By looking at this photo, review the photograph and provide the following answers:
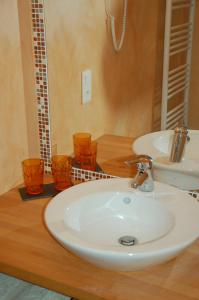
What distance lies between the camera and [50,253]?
1.19 metres

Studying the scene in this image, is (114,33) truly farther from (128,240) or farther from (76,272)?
(76,272)

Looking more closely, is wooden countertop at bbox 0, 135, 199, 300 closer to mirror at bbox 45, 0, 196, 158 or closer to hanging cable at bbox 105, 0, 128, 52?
mirror at bbox 45, 0, 196, 158

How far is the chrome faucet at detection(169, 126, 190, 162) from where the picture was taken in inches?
54.7

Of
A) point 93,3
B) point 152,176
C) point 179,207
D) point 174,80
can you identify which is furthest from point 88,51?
point 179,207

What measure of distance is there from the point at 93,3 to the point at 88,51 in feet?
0.62

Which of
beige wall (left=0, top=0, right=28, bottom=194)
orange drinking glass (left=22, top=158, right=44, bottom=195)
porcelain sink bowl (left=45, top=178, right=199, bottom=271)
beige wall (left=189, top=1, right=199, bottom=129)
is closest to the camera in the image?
porcelain sink bowl (left=45, top=178, right=199, bottom=271)

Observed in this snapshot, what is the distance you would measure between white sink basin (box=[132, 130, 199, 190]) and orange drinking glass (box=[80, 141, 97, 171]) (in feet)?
0.79

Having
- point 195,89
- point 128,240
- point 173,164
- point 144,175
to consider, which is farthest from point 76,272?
point 195,89

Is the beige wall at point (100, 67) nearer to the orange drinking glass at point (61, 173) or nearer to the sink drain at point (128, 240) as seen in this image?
the orange drinking glass at point (61, 173)

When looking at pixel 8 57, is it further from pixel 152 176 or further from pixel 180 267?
pixel 180 267

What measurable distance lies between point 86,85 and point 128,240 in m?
0.72

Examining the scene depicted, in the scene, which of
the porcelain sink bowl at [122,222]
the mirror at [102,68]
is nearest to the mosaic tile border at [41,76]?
the mirror at [102,68]

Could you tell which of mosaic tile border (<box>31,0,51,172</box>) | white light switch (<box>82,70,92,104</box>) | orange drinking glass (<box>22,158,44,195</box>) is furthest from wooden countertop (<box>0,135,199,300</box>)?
white light switch (<box>82,70,92,104</box>)

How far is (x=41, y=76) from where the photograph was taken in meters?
1.61
